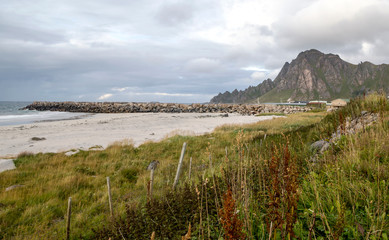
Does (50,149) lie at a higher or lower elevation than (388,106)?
lower

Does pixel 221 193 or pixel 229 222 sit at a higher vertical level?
pixel 229 222

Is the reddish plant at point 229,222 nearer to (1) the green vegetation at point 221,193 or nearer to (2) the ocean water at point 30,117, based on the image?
(1) the green vegetation at point 221,193

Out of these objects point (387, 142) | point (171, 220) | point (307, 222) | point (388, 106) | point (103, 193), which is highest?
point (388, 106)

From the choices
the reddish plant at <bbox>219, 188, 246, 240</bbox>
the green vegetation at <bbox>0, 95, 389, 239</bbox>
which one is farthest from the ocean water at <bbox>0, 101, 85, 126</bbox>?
the reddish plant at <bbox>219, 188, 246, 240</bbox>

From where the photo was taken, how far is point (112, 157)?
39.5 feet

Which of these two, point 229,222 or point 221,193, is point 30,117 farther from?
point 229,222

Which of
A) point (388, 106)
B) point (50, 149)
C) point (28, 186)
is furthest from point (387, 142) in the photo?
point (50, 149)

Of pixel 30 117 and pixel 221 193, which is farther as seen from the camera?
pixel 30 117

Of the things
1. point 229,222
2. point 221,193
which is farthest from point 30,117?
point 229,222

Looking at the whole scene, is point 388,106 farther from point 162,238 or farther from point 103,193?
point 103,193

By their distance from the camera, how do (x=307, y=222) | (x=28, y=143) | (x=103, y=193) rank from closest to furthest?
(x=307, y=222)
(x=103, y=193)
(x=28, y=143)

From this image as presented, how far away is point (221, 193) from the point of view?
477 centimetres

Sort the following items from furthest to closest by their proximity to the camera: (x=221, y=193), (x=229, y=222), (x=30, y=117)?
(x=30, y=117), (x=221, y=193), (x=229, y=222)

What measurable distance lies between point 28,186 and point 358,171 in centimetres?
1026
